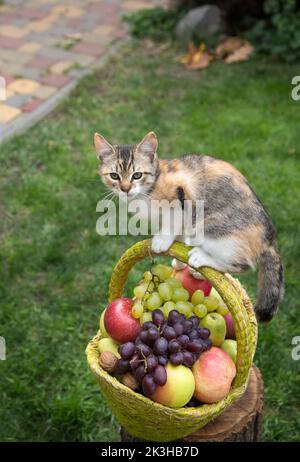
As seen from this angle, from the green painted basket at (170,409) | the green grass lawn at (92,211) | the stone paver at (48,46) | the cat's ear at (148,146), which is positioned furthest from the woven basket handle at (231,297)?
the stone paver at (48,46)

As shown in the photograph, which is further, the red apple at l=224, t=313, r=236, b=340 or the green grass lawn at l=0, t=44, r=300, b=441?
the green grass lawn at l=0, t=44, r=300, b=441

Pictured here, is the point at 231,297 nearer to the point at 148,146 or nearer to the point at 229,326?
the point at 229,326

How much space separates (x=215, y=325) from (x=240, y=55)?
461 cm

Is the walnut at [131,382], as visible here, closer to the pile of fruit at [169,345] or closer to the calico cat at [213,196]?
the pile of fruit at [169,345]

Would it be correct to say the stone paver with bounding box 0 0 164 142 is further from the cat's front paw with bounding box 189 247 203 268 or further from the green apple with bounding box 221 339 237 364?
the green apple with bounding box 221 339 237 364

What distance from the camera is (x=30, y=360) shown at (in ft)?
12.2

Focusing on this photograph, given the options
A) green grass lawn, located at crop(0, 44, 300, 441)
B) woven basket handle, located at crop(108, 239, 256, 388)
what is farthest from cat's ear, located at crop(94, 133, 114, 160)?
green grass lawn, located at crop(0, 44, 300, 441)

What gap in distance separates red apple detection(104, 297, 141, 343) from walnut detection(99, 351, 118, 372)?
10 cm

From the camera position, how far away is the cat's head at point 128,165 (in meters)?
2.71

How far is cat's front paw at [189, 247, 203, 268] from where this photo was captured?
2.59m

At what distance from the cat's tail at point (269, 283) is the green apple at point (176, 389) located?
59 cm

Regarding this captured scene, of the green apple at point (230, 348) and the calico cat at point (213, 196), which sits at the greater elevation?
the calico cat at point (213, 196)

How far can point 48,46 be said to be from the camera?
22.5 ft
